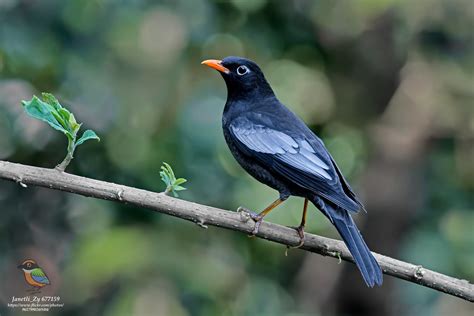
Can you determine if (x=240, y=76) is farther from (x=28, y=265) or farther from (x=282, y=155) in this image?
(x=28, y=265)

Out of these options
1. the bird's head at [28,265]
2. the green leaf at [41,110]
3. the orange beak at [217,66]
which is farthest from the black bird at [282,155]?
the bird's head at [28,265]

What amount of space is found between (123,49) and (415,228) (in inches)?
135

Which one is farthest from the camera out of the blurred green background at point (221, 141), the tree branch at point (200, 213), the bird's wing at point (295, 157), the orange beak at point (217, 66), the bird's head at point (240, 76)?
the blurred green background at point (221, 141)

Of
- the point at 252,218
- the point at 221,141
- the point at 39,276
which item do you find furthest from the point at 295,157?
the point at 39,276

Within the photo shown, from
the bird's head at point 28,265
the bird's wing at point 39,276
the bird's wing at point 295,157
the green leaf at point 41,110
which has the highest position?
the green leaf at point 41,110

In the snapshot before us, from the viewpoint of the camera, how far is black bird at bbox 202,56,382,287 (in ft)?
13.1

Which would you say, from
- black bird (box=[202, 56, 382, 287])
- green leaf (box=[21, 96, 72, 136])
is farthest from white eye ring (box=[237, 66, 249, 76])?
green leaf (box=[21, 96, 72, 136])

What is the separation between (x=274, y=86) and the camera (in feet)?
23.6

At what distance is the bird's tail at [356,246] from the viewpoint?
359 cm

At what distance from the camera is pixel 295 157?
14.5 ft

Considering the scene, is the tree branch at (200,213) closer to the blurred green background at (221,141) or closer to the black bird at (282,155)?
the black bird at (282,155)

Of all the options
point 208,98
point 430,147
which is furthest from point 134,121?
point 430,147

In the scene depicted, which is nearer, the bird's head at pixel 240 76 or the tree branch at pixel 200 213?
the tree branch at pixel 200 213

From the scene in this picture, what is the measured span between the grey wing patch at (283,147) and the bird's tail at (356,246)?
233 millimetres
